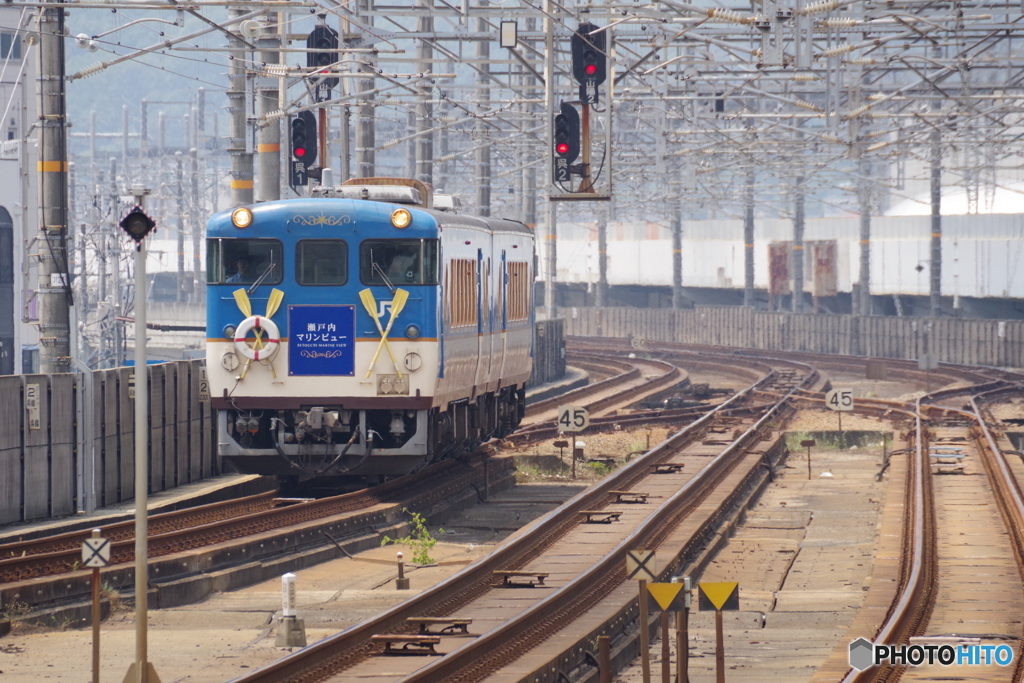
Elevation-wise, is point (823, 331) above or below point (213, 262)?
below

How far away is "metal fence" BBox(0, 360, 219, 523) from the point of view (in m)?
16.5

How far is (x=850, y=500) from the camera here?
2180 centimetres

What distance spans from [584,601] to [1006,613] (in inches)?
140

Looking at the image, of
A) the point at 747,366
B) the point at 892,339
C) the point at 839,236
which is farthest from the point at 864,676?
the point at 839,236

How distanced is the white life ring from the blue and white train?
0.04 feet

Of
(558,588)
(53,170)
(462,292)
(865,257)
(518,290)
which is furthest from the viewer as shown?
(865,257)

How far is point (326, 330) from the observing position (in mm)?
17812

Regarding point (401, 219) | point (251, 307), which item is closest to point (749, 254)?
point (401, 219)

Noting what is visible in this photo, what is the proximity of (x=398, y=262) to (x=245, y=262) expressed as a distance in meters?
1.78

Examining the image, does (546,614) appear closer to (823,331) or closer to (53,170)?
(53,170)

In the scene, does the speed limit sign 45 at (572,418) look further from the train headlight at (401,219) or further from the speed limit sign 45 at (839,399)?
the train headlight at (401,219)

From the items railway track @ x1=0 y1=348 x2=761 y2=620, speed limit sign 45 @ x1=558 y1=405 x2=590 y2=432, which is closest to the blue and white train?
railway track @ x1=0 y1=348 x2=761 y2=620

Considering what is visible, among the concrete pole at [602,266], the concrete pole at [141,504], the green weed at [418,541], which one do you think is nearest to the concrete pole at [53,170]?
the green weed at [418,541]

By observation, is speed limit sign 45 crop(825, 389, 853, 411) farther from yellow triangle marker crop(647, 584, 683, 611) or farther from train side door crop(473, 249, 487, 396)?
yellow triangle marker crop(647, 584, 683, 611)
